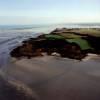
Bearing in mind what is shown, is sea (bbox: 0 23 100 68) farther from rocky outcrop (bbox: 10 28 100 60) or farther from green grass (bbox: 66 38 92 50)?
green grass (bbox: 66 38 92 50)

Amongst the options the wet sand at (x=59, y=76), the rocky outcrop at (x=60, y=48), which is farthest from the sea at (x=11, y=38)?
the wet sand at (x=59, y=76)

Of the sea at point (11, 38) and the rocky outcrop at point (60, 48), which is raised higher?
the rocky outcrop at point (60, 48)

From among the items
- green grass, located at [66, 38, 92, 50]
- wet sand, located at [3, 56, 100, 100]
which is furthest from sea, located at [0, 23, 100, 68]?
green grass, located at [66, 38, 92, 50]

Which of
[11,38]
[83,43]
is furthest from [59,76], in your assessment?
[11,38]

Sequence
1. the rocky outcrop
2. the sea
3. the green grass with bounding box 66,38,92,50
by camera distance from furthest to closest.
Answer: the green grass with bounding box 66,38,92,50 → the sea → the rocky outcrop

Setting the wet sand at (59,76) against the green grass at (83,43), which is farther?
the green grass at (83,43)

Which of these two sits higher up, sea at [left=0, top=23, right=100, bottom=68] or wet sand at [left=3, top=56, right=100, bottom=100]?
wet sand at [left=3, top=56, right=100, bottom=100]

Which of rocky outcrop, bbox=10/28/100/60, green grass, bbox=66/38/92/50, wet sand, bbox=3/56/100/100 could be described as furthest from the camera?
green grass, bbox=66/38/92/50

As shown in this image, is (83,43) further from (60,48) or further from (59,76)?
(59,76)

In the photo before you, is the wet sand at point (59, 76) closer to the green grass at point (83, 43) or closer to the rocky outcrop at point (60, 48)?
the rocky outcrop at point (60, 48)
